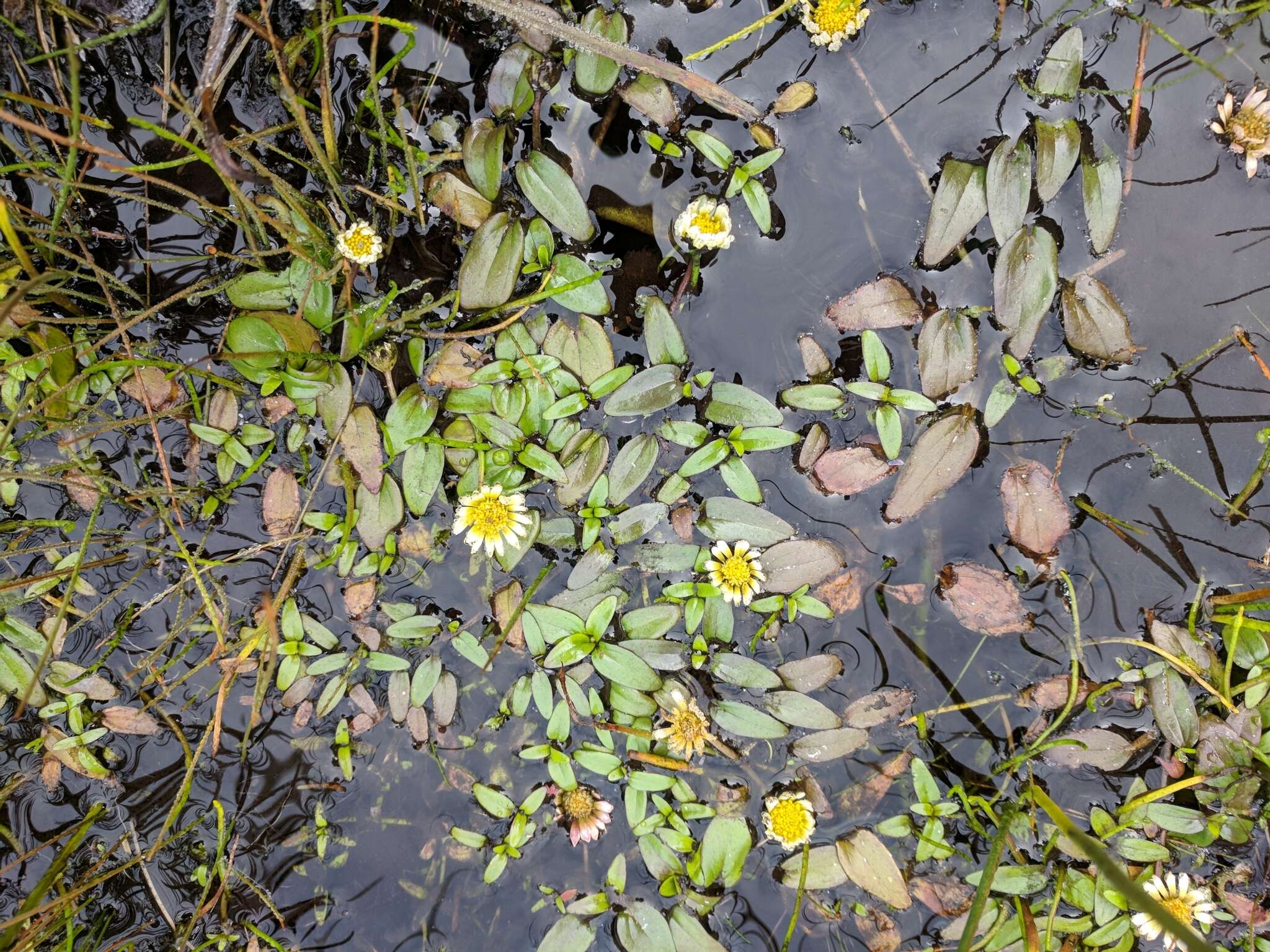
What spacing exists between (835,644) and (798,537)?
1.48 ft

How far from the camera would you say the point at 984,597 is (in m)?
2.93

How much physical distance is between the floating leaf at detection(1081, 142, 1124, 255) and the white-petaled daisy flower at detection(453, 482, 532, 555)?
→ 7.61ft

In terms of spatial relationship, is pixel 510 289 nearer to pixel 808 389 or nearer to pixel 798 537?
pixel 808 389

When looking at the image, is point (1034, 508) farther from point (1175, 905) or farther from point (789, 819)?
point (1175, 905)

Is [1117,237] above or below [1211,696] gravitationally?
above

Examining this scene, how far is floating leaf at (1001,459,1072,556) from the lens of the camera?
287 cm

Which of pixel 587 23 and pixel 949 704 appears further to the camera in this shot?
pixel 949 704

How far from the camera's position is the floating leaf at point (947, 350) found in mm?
2814

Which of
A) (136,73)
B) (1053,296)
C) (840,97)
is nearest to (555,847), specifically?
(1053,296)

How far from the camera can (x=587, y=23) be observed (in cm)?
275

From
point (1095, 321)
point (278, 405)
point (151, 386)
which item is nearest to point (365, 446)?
point (278, 405)

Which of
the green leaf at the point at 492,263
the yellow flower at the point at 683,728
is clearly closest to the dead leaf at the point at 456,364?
the green leaf at the point at 492,263

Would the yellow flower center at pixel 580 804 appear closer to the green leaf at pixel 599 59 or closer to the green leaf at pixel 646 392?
the green leaf at pixel 646 392

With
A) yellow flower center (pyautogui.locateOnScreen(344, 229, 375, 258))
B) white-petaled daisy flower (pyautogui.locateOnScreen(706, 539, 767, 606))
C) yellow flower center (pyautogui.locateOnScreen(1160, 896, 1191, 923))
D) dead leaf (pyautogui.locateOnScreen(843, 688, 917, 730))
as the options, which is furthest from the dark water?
yellow flower center (pyautogui.locateOnScreen(1160, 896, 1191, 923))
